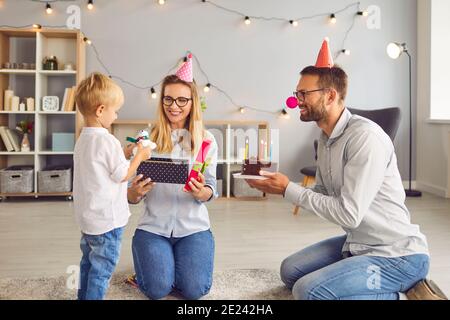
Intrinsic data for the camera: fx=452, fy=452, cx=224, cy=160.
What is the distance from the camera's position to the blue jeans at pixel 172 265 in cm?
187

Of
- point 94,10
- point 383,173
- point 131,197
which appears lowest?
point 131,197

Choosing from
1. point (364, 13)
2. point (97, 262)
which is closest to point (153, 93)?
point (364, 13)

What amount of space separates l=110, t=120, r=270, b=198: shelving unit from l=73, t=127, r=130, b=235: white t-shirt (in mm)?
2579

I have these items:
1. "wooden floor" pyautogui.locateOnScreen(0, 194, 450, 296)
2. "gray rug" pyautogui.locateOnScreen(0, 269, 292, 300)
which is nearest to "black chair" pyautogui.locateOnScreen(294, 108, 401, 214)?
"wooden floor" pyautogui.locateOnScreen(0, 194, 450, 296)

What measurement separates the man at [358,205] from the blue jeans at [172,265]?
0.43m

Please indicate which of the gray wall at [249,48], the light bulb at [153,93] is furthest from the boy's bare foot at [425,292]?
the light bulb at [153,93]

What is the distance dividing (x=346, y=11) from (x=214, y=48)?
1443 millimetres

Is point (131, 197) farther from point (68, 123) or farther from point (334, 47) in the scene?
point (334, 47)

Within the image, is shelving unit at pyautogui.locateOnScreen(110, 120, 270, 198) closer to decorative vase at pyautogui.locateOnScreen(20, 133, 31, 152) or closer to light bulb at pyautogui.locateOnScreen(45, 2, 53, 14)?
decorative vase at pyautogui.locateOnScreen(20, 133, 31, 152)

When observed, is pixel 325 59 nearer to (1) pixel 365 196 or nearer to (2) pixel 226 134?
(1) pixel 365 196

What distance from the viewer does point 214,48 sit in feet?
15.0

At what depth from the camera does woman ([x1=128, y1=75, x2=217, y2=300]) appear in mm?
1880
